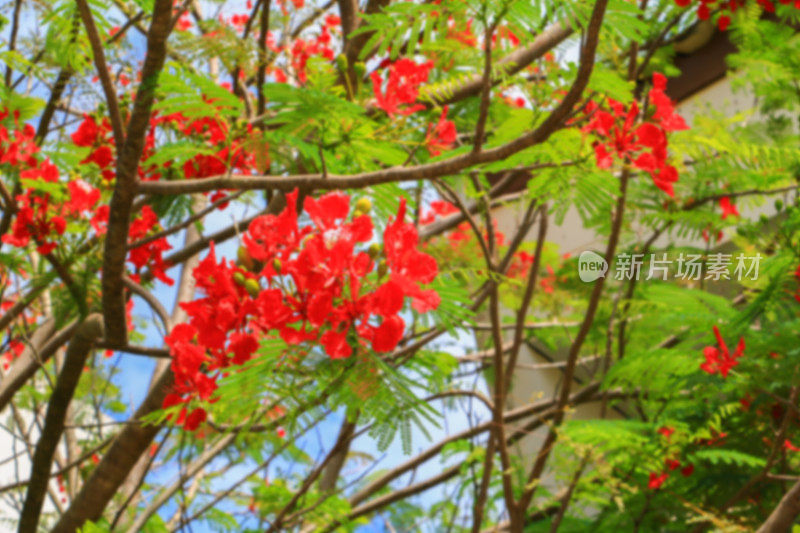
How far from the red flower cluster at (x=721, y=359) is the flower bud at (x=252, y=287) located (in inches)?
59.5

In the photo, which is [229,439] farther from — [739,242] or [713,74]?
[713,74]

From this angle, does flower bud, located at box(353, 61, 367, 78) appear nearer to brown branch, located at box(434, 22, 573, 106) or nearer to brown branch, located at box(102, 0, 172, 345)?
brown branch, located at box(102, 0, 172, 345)

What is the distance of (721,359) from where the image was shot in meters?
2.16

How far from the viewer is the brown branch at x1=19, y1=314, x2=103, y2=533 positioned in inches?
103

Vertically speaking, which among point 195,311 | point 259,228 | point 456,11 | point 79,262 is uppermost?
point 456,11

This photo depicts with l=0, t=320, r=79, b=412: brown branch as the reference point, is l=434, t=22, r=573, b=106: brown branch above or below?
above

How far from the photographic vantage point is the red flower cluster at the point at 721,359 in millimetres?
2111

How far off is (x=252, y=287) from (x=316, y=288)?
0.49 feet

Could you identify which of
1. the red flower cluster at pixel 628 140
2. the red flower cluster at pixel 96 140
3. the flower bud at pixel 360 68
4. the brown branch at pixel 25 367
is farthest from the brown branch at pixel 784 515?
the brown branch at pixel 25 367

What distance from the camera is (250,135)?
175 centimetres

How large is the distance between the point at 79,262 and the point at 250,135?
4.55 ft

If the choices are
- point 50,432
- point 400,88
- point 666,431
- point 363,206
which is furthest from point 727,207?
point 50,432

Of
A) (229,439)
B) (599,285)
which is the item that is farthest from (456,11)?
(229,439)

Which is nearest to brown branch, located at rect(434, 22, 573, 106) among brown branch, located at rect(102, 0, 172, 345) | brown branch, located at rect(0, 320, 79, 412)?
brown branch, located at rect(102, 0, 172, 345)
